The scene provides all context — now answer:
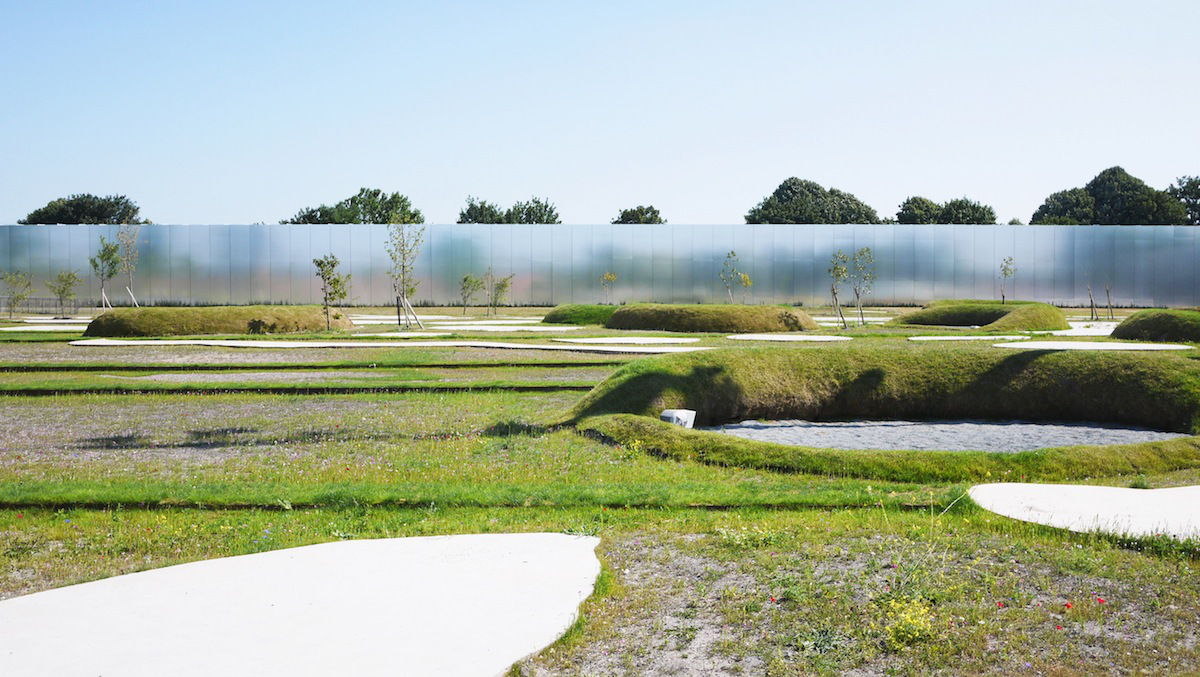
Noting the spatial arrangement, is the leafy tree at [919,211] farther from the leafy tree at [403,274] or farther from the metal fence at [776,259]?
the leafy tree at [403,274]

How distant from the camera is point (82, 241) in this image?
52438 millimetres

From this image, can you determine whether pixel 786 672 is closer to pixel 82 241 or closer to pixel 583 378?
pixel 583 378

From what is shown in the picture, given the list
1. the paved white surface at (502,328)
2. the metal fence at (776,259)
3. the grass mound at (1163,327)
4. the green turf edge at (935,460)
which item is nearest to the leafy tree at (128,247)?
the metal fence at (776,259)

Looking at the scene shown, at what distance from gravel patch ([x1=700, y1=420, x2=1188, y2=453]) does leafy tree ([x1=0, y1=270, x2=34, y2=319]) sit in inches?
1695

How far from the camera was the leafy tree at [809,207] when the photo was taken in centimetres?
7712

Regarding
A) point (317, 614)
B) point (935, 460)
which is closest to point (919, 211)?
point (935, 460)

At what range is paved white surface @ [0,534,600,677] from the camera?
441 centimetres

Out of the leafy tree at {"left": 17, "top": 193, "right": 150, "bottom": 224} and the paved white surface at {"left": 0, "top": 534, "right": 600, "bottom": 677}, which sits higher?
the leafy tree at {"left": 17, "top": 193, "right": 150, "bottom": 224}

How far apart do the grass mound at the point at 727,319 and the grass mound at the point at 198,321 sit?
11500 millimetres

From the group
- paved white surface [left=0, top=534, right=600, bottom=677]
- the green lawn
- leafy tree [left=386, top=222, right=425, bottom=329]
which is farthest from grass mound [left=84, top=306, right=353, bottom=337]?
paved white surface [left=0, top=534, right=600, bottom=677]

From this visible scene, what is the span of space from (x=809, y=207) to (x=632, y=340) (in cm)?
5541

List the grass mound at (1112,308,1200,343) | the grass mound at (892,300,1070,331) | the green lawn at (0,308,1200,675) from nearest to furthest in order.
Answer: the green lawn at (0,308,1200,675) → the grass mound at (1112,308,1200,343) → the grass mound at (892,300,1070,331)

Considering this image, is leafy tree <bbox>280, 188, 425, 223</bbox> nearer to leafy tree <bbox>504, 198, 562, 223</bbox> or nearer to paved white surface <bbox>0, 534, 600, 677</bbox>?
leafy tree <bbox>504, 198, 562, 223</bbox>

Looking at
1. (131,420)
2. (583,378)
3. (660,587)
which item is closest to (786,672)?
(660,587)
